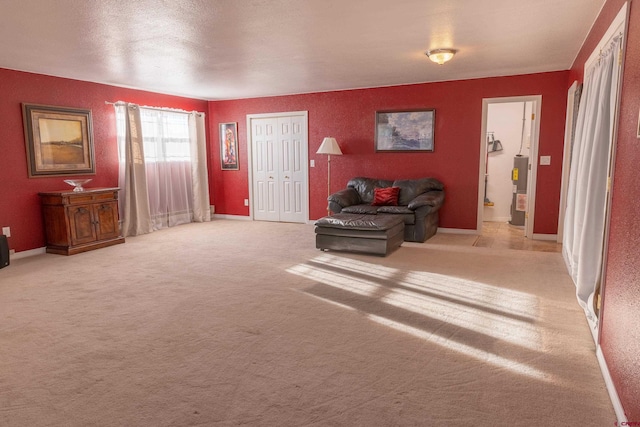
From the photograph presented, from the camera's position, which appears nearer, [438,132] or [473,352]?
[473,352]

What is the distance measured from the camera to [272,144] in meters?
8.15

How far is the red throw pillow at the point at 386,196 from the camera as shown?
6473mm

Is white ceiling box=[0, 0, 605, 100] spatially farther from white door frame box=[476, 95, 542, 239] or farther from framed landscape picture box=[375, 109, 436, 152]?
framed landscape picture box=[375, 109, 436, 152]

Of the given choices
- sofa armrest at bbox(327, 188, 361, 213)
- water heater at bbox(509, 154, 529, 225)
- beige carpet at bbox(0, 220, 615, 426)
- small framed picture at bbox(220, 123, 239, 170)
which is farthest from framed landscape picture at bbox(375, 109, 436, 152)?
small framed picture at bbox(220, 123, 239, 170)

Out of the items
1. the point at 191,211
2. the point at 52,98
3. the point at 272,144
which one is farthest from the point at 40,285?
the point at 272,144

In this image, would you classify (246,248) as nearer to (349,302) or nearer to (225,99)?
(349,302)

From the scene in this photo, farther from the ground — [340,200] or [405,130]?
[405,130]

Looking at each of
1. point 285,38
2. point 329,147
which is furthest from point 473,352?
point 329,147

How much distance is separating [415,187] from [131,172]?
4670 mm

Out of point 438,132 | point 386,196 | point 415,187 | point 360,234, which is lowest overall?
point 360,234

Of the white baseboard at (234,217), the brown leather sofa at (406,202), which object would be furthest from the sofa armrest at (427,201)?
the white baseboard at (234,217)

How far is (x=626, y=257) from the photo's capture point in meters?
2.03

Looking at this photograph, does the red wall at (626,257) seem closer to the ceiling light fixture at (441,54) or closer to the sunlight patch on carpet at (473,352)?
the sunlight patch on carpet at (473,352)

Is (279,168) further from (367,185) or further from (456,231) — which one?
(456,231)
